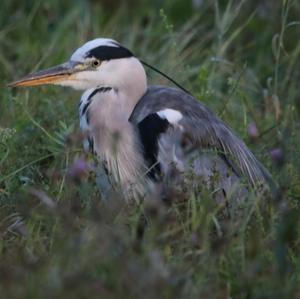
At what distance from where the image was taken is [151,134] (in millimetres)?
4438

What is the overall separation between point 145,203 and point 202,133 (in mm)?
817

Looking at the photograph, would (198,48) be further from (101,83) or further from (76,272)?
(76,272)

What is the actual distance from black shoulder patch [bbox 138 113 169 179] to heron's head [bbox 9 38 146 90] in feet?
0.88

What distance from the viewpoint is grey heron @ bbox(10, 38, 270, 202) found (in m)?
4.41

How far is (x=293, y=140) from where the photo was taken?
508cm

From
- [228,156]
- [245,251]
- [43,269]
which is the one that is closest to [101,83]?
[228,156]

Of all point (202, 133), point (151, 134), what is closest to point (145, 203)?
point (151, 134)

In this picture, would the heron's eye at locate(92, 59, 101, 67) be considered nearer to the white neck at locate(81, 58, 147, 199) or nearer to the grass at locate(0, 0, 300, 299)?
the white neck at locate(81, 58, 147, 199)

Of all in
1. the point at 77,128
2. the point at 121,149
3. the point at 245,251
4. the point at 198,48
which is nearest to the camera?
the point at 245,251

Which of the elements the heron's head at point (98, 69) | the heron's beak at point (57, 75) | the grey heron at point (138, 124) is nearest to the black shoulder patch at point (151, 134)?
the grey heron at point (138, 124)

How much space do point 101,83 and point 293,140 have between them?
0.99 m

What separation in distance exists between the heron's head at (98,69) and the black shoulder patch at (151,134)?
27cm

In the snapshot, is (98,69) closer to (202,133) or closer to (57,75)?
(57,75)

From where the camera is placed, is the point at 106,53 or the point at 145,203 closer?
the point at 145,203
